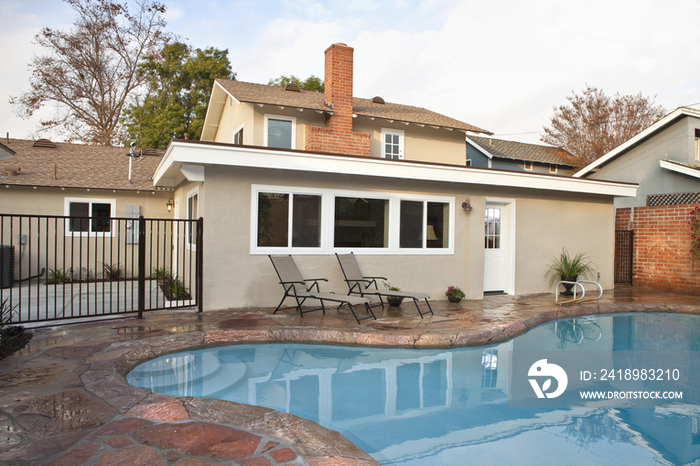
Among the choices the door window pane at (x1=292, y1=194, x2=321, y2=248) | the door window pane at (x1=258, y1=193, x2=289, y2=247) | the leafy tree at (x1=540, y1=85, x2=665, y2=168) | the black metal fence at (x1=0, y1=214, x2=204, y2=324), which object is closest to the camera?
the black metal fence at (x1=0, y1=214, x2=204, y2=324)

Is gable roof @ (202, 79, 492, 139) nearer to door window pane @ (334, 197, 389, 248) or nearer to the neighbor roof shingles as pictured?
the neighbor roof shingles

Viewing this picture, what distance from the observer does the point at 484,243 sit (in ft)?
31.5

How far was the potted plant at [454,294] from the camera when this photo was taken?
8.70m

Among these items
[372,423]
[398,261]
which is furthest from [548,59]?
[372,423]

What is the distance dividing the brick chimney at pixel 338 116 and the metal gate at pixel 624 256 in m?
7.93

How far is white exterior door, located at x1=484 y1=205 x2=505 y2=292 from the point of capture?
986 centimetres

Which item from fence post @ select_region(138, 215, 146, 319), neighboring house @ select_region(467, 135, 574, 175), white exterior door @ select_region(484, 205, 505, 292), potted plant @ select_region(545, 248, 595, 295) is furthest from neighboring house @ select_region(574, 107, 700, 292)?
fence post @ select_region(138, 215, 146, 319)

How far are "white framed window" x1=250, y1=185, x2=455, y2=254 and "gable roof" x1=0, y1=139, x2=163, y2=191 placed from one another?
6866 millimetres

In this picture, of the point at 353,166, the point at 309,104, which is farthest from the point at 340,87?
the point at 353,166

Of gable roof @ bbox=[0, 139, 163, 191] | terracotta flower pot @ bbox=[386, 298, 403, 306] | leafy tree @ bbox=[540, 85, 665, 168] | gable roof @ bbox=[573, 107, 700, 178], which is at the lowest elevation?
terracotta flower pot @ bbox=[386, 298, 403, 306]

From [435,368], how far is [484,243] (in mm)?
4981

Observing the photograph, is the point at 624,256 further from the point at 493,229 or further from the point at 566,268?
the point at 493,229

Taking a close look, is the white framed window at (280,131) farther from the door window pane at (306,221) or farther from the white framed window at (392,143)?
the door window pane at (306,221)

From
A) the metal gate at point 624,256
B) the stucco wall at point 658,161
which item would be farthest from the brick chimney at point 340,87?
the stucco wall at point 658,161
